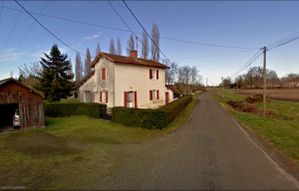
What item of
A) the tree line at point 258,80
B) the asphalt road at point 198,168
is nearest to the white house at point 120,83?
the asphalt road at point 198,168

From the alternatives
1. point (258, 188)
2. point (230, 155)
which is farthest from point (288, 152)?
point (258, 188)

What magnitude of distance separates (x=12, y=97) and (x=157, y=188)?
1221 centimetres

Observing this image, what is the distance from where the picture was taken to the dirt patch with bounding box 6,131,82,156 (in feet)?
27.9

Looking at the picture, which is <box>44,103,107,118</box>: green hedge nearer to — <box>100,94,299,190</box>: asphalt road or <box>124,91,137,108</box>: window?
<box>124,91,137,108</box>: window

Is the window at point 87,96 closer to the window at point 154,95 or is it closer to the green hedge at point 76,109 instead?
the green hedge at point 76,109

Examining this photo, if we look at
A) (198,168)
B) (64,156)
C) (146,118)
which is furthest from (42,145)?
(198,168)

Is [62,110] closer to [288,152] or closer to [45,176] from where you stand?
[45,176]

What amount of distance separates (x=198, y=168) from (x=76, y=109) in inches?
637

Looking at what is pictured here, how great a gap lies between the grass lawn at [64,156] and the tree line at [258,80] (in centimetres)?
12262

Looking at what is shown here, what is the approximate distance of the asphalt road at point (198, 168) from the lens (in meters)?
5.30

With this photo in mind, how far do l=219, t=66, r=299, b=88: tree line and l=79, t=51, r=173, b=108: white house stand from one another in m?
106

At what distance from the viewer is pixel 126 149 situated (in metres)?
8.73

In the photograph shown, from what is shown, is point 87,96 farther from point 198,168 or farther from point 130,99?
point 198,168

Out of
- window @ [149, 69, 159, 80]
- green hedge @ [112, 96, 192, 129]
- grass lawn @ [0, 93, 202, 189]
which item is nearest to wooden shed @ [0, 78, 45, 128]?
grass lawn @ [0, 93, 202, 189]
